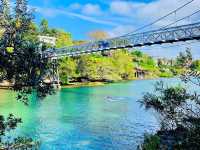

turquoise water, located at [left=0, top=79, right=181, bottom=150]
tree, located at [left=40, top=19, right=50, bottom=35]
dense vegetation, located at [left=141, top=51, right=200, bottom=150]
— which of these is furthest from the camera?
tree, located at [left=40, top=19, right=50, bottom=35]

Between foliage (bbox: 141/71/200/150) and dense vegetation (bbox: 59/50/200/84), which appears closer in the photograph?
foliage (bbox: 141/71/200/150)

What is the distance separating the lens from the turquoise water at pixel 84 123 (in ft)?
68.6

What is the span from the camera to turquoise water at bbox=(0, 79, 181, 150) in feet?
68.6

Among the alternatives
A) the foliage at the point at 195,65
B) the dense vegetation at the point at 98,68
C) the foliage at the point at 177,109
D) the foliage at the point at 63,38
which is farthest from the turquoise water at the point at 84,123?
the foliage at the point at 63,38

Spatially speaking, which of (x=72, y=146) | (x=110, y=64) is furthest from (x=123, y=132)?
(x=110, y=64)

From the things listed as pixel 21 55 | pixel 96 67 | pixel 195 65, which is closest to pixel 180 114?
pixel 195 65

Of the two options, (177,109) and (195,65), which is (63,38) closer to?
(177,109)

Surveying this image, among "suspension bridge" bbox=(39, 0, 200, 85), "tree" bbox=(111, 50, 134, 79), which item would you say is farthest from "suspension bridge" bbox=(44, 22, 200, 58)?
"tree" bbox=(111, 50, 134, 79)

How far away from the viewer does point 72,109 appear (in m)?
34.9

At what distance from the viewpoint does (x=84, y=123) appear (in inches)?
1064

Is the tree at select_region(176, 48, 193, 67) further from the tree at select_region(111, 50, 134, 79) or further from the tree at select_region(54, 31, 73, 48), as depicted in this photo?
the tree at select_region(111, 50, 134, 79)

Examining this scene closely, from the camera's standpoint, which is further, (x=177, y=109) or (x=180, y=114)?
(x=177, y=109)

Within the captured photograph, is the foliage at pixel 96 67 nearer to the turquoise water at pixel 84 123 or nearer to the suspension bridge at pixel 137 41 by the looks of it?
the suspension bridge at pixel 137 41

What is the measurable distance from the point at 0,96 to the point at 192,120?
119 feet
